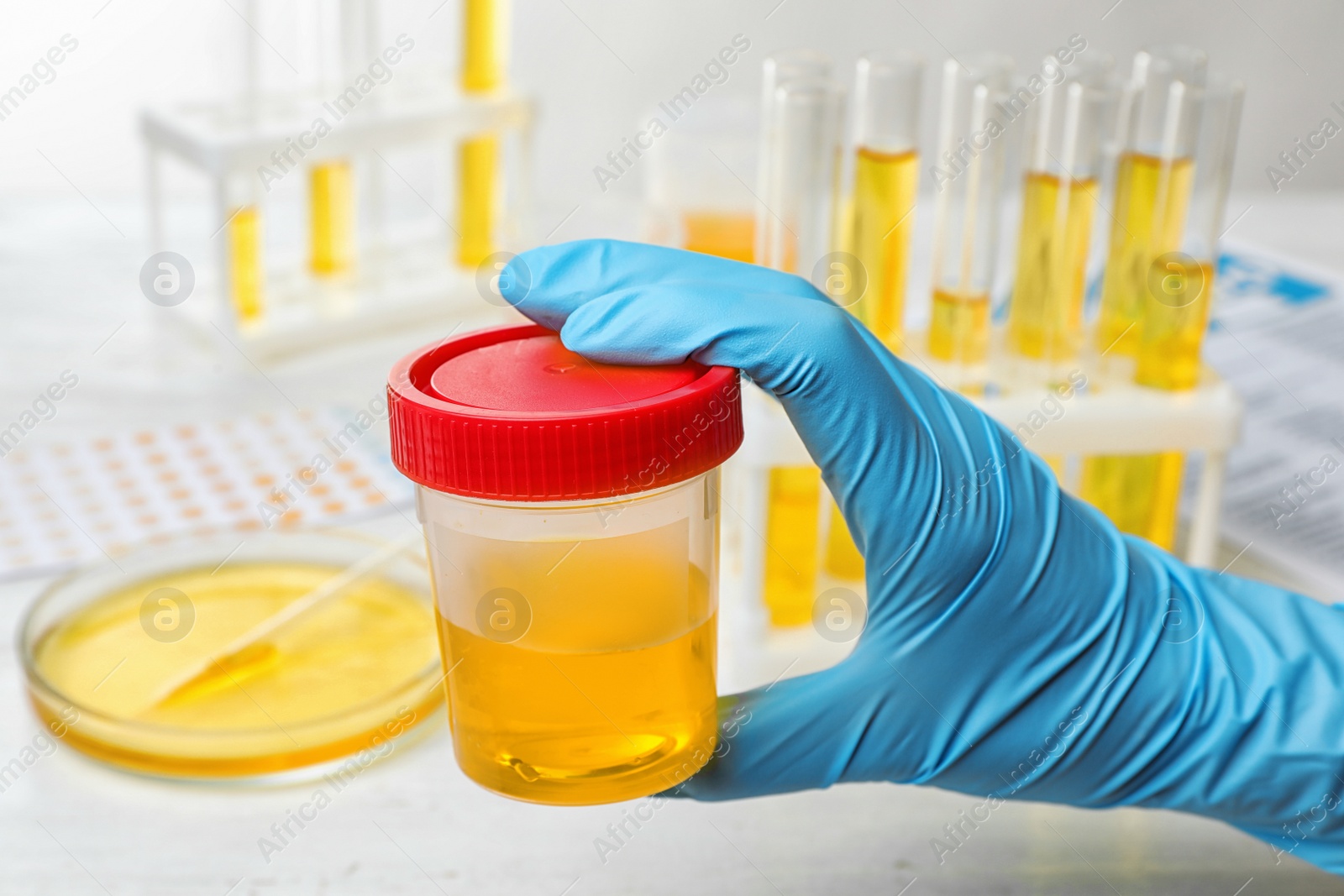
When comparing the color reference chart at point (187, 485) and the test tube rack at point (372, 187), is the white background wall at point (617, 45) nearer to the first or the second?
the test tube rack at point (372, 187)

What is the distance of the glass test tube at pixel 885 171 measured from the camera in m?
0.88

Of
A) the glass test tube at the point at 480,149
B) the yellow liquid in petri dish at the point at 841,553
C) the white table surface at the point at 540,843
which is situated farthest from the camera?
the glass test tube at the point at 480,149

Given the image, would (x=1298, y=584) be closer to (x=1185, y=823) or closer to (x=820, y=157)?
(x=1185, y=823)

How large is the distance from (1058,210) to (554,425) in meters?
0.53

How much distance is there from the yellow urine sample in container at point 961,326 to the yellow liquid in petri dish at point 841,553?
0.15 meters

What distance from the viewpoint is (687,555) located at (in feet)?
1.89

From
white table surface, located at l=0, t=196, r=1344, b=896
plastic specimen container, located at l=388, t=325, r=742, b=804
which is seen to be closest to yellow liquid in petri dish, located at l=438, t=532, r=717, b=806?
plastic specimen container, located at l=388, t=325, r=742, b=804

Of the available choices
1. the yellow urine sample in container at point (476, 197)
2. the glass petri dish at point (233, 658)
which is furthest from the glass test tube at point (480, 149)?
the glass petri dish at point (233, 658)

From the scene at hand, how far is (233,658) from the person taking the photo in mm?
896

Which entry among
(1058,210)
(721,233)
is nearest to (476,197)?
(721,233)

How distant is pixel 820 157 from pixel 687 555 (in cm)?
39

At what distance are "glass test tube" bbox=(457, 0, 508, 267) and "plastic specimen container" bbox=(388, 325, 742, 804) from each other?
0.97 meters

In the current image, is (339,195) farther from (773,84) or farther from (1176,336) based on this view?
(1176,336)

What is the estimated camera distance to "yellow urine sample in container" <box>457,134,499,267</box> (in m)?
1.51
